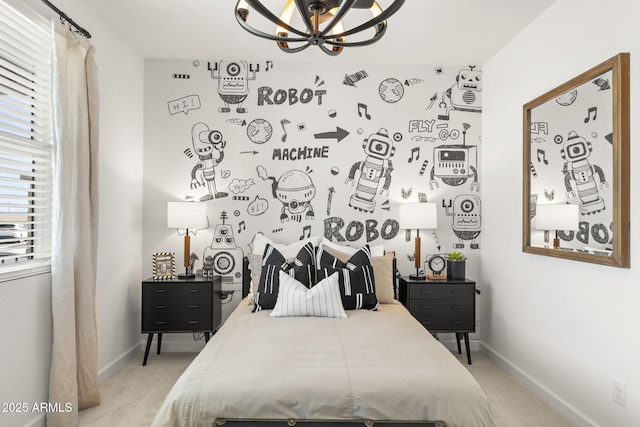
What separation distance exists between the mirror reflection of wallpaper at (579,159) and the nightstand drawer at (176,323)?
2.76 meters

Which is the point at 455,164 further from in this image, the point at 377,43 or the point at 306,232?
the point at 306,232

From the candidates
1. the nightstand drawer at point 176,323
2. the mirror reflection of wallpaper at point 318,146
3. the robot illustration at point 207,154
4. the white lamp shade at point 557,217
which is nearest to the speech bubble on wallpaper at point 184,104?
the mirror reflection of wallpaper at point 318,146

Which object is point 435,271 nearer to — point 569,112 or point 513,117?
point 513,117

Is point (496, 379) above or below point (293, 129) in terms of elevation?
below

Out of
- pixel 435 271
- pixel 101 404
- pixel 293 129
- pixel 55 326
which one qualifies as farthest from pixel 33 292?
pixel 435 271

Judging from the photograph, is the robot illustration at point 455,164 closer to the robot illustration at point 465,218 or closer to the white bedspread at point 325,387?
the robot illustration at point 465,218

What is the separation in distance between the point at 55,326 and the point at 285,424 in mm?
1568

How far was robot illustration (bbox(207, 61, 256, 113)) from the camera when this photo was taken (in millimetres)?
4121

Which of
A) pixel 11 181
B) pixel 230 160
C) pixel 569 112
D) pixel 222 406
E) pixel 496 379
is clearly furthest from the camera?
pixel 230 160

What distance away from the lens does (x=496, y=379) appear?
3422mm

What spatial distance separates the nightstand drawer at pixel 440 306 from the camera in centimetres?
372

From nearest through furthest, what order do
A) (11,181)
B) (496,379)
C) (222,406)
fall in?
(222,406)
(11,181)
(496,379)

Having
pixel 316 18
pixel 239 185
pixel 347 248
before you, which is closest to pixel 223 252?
pixel 239 185

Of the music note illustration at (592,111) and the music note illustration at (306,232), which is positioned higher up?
the music note illustration at (592,111)
